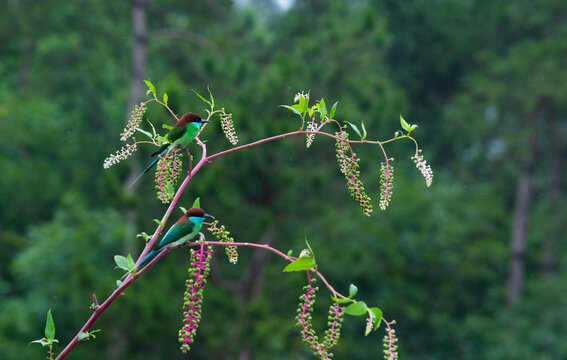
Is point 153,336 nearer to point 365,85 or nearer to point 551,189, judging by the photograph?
point 365,85

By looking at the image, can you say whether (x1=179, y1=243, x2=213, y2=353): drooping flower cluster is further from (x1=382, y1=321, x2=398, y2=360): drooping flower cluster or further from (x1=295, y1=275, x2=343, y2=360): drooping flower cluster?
(x1=382, y1=321, x2=398, y2=360): drooping flower cluster

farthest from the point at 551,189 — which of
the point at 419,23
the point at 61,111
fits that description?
the point at 61,111

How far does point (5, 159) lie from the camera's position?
1283 cm

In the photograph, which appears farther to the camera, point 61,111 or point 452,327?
point 61,111

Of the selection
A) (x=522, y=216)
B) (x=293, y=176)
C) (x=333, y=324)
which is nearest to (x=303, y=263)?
(x=333, y=324)

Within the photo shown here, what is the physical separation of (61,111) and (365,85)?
704 centimetres

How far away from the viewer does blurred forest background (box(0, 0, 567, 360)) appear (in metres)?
8.76

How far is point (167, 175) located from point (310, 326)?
431 millimetres

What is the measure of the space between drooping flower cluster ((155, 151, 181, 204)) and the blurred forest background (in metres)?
6.37

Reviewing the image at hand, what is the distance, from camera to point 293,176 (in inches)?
355

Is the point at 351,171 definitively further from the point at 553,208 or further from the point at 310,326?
the point at 553,208

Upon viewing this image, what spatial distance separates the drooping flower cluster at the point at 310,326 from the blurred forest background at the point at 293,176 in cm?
666

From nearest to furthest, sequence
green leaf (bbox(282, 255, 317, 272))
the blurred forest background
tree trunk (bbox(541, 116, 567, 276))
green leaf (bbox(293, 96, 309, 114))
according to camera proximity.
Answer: green leaf (bbox(282, 255, 317, 272))
green leaf (bbox(293, 96, 309, 114))
the blurred forest background
tree trunk (bbox(541, 116, 567, 276))

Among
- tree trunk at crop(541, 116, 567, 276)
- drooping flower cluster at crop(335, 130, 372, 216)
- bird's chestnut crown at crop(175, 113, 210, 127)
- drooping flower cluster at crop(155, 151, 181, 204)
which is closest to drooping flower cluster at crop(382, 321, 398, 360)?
drooping flower cluster at crop(335, 130, 372, 216)
